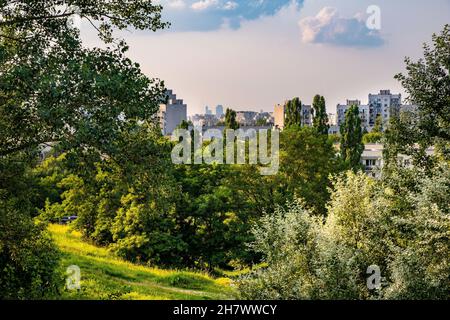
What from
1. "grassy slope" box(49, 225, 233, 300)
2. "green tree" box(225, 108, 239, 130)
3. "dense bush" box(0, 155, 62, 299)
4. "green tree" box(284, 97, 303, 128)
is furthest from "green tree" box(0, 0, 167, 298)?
"green tree" box(225, 108, 239, 130)

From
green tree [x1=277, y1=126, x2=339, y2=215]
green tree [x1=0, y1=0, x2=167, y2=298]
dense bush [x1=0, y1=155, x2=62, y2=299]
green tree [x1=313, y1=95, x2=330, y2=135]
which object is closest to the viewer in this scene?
green tree [x1=0, y1=0, x2=167, y2=298]

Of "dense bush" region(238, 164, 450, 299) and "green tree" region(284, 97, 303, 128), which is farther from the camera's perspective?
"green tree" region(284, 97, 303, 128)

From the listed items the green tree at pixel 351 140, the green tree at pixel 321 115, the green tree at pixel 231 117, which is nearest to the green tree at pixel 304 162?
the green tree at pixel 351 140

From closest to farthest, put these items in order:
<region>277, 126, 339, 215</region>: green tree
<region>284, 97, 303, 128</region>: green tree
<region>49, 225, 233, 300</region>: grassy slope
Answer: <region>49, 225, 233, 300</region>: grassy slope < <region>277, 126, 339, 215</region>: green tree < <region>284, 97, 303, 128</region>: green tree

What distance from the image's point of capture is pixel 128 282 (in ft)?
92.3

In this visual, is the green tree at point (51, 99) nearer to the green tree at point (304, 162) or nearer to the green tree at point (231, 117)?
the green tree at point (304, 162)

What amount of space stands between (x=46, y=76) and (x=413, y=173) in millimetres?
16865

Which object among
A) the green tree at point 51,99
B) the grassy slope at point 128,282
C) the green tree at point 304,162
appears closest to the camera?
the green tree at point 51,99

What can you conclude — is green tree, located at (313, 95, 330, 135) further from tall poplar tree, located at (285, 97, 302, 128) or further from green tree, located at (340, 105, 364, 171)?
green tree, located at (340, 105, 364, 171)

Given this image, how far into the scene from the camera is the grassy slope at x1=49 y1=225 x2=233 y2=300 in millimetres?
23719

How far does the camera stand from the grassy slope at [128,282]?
2372cm

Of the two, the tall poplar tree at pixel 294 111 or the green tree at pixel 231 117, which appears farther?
the green tree at pixel 231 117

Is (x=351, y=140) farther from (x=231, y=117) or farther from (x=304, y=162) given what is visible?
(x=304, y=162)

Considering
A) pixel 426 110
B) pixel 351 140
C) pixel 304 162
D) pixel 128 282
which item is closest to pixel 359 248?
pixel 426 110
